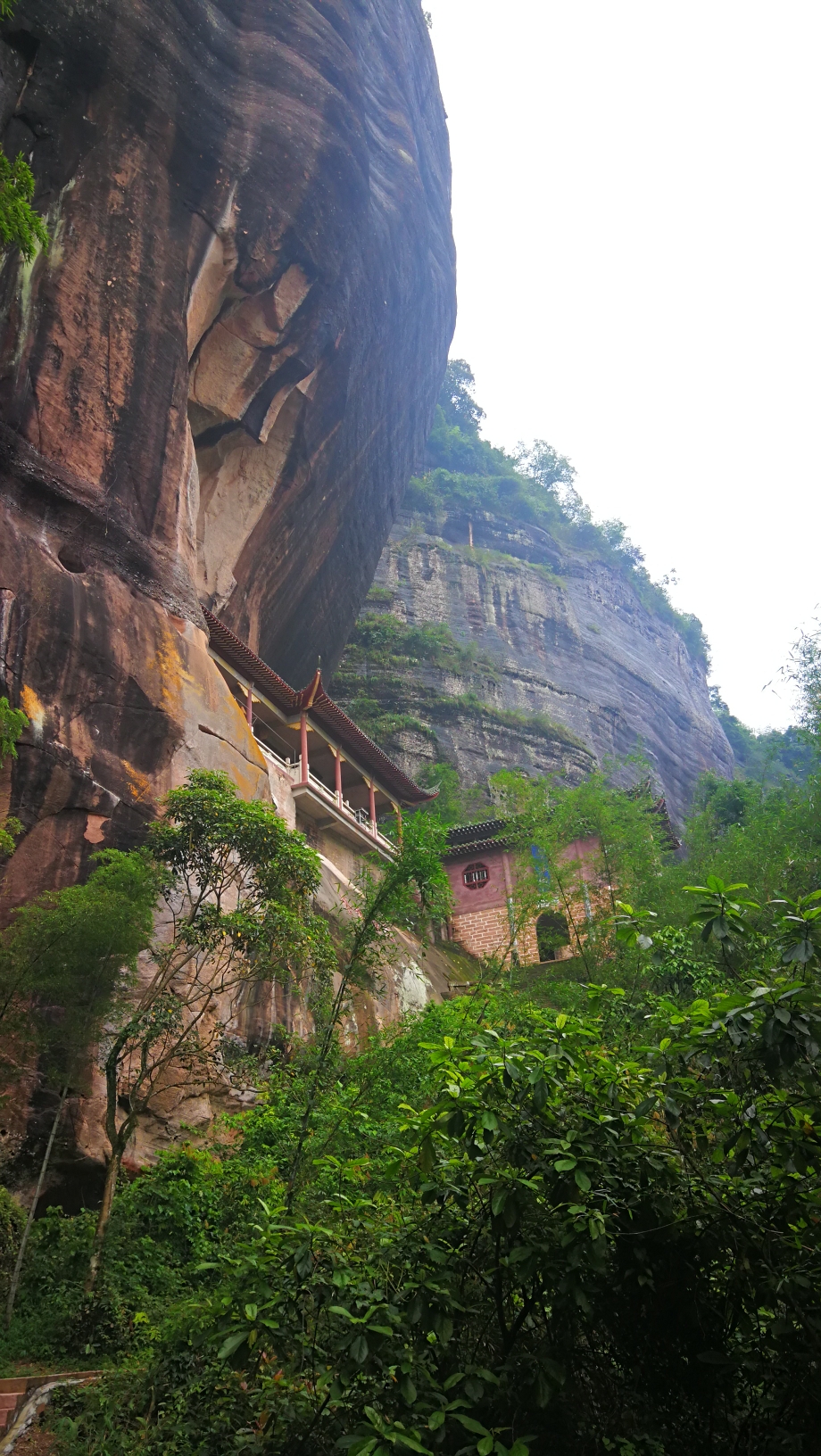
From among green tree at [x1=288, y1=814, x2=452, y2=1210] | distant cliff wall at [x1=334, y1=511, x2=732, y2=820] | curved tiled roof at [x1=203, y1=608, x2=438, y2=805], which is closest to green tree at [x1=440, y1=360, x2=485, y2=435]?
distant cliff wall at [x1=334, y1=511, x2=732, y2=820]

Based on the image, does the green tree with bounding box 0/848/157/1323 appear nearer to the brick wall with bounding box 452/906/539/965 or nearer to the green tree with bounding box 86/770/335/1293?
the green tree with bounding box 86/770/335/1293

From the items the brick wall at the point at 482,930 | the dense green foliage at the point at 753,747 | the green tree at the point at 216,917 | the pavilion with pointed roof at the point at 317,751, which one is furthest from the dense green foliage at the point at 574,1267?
the dense green foliage at the point at 753,747

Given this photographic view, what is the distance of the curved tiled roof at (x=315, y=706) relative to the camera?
61.8 feet

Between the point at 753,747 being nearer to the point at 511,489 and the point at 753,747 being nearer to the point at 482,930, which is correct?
the point at 511,489

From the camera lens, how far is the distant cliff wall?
117 feet

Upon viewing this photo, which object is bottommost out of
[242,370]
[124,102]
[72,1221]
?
[72,1221]

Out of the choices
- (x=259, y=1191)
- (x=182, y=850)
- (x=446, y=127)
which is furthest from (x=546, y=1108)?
(x=446, y=127)

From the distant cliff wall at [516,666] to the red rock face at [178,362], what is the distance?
10.2 m

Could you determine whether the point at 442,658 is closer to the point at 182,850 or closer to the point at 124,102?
the point at 124,102

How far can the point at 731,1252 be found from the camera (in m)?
4.24

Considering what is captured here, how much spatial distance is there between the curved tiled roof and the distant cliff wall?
7861 mm

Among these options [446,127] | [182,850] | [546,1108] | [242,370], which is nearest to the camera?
[546,1108]

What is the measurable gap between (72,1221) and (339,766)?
13796 millimetres

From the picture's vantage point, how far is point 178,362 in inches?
658
